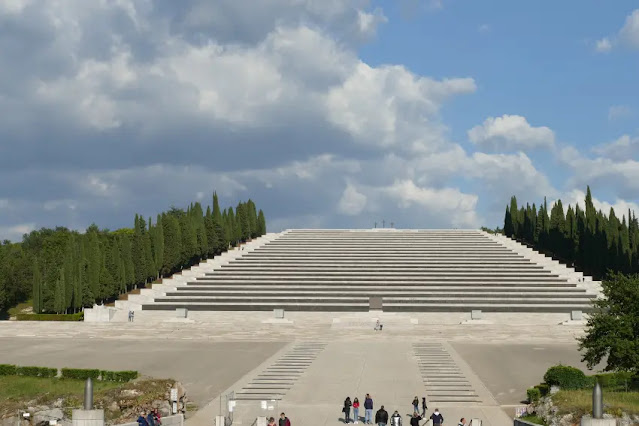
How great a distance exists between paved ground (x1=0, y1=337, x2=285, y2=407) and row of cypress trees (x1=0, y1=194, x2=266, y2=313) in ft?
46.6

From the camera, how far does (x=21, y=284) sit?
250 feet

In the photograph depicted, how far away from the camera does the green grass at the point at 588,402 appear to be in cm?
2253

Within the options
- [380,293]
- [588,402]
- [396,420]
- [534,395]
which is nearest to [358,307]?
[380,293]

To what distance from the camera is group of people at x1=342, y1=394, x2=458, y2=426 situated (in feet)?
77.7

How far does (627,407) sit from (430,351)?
69.3ft

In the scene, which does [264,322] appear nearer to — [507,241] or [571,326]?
[571,326]

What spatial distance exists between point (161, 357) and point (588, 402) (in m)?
23.6

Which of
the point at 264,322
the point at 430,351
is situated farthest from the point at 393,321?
the point at 430,351

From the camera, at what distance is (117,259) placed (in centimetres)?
6919

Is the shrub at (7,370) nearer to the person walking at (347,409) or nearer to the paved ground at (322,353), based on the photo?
the paved ground at (322,353)

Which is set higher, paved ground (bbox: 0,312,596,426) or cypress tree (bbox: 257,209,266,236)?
cypress tree (bbox: 257,209,266,236)

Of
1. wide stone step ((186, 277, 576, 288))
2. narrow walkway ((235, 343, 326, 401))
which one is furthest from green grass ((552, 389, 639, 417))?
wide stone step ((186, 277, 576, 288))

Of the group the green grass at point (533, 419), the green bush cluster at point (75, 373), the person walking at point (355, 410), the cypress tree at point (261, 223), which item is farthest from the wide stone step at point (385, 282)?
the person walking at point (355, 410)

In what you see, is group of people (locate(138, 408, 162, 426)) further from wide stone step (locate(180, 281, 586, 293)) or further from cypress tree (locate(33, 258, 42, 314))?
cypress tree (locate(33, 258, 42, 314))
